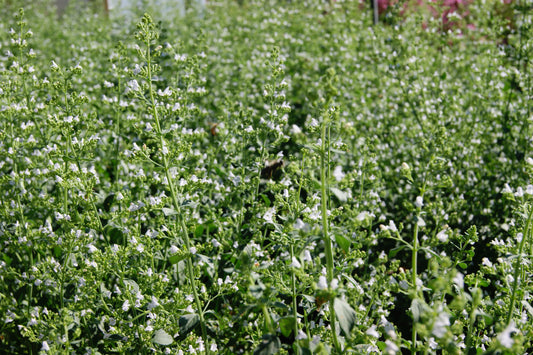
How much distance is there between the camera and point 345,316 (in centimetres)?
168

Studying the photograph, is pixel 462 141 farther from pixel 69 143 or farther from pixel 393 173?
pixel 69 143

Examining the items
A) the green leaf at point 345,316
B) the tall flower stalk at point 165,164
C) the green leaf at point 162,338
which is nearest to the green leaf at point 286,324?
the green leaf at point 345,316

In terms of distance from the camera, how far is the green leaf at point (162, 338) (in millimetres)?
2201

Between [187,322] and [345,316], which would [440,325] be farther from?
[187,322]

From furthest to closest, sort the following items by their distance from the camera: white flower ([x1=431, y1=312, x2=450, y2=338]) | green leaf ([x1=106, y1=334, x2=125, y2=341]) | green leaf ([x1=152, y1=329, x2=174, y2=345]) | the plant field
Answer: green leaf ([x1=106, y1=334, x2=125, y2=341]) < green leaf ([x1=152, y1=329, x2=174, y2=345]) < the plant field < white flower ([x1=431, y1=312, x2=450, y2=338])

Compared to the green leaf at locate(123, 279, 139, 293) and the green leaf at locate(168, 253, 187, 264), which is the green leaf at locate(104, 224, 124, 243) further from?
the green leaf at locate(168, 253, 187, 264)

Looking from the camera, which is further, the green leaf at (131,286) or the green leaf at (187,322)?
the green leaf at (131,286)

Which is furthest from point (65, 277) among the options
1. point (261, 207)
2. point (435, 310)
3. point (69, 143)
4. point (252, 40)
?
point (252, 40)

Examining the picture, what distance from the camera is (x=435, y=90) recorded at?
4.81m

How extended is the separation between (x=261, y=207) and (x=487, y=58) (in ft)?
11.3

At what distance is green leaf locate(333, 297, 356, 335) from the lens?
167 centimetres

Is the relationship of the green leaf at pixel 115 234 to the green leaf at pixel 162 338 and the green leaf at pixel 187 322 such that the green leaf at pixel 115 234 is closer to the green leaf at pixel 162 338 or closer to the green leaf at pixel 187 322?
the green leaf at pixel 162 338

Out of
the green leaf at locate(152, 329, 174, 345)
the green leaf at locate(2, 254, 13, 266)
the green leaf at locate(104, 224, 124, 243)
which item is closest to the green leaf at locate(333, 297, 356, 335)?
the green leaf at locate(152, 329, 174, 345)

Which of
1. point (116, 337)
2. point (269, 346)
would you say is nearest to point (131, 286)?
point (116, 337)
